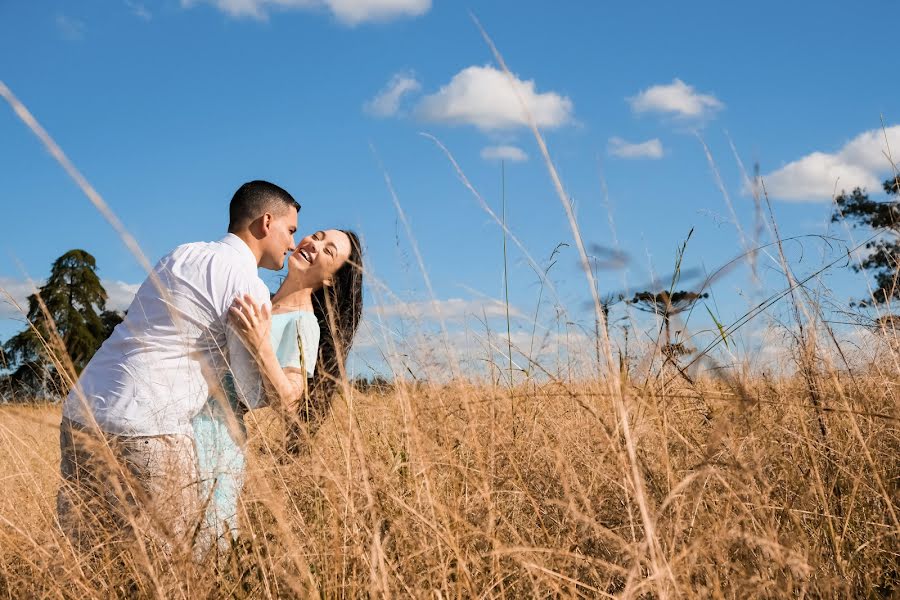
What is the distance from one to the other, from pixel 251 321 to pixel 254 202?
99 centimetres

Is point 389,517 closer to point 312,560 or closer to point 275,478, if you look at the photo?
point 312,560

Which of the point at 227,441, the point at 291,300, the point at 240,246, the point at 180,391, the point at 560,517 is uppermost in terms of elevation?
the point at 240,246

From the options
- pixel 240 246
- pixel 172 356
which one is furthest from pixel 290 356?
pixel 172 356

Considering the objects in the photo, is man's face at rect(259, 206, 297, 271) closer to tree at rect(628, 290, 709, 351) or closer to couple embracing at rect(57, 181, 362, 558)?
couple embracing at rect(57, 181, 362, 558)

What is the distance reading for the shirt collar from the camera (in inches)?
126

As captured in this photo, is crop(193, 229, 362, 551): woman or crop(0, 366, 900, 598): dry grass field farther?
crop(193, 229, 362, 551): woman

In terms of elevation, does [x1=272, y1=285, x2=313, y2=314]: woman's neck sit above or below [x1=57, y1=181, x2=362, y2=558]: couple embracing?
above

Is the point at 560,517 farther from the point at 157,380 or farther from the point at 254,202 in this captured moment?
the point at 254,202

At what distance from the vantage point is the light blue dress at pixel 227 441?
2113 millimetres

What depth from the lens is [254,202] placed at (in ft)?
11.2

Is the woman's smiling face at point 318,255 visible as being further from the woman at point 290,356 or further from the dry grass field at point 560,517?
the dry grass field at point 560,517

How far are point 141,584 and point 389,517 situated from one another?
2.13 feet

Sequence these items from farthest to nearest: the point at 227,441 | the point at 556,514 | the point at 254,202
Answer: the point at 254,202
the point at 227,441
the point at 556,514

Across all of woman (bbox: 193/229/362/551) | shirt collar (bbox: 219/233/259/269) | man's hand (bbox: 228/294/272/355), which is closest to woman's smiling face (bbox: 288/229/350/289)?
woman (bbox: 193/229/362/551)
